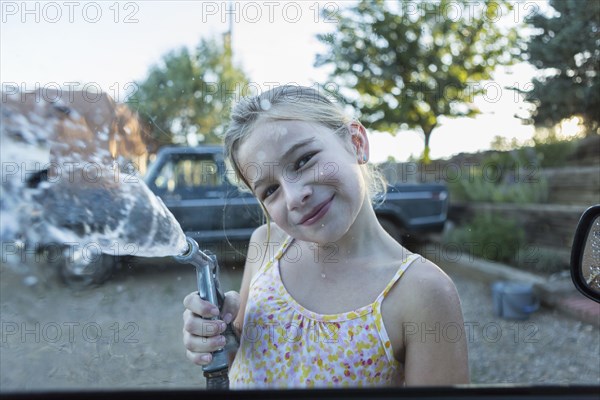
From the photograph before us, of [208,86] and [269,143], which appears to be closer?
[269,143]

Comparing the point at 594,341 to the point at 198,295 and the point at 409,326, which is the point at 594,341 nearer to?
the point at 409,326

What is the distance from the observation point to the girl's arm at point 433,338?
1.09m

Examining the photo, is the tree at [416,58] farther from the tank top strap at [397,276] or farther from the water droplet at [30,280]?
the water droplet at [30,280]

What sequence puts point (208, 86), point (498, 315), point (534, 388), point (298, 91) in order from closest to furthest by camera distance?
point (534, 388) < point (298, 91) < point (208, 86) < point (498, 315)

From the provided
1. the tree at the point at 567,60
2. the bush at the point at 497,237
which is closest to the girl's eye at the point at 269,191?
the tree at the point at 567,60

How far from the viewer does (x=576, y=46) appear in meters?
2.11

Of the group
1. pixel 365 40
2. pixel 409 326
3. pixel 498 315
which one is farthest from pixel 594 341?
pixel 409 326

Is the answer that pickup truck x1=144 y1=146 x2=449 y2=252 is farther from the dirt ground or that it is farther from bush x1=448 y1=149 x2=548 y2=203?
bush x1=448 y1=149 x2=548 y2=203

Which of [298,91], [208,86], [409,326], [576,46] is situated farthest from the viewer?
[576,46]

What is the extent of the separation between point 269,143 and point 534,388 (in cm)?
A: 71

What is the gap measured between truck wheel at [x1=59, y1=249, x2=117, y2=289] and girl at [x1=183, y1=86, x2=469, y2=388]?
24 cm

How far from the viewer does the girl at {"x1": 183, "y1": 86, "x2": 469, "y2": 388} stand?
1132mm

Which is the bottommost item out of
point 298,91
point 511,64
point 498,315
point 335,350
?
point 498,315

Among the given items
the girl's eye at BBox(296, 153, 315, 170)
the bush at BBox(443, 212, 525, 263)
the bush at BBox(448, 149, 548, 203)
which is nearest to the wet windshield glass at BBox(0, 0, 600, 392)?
the girl's eye at BBox(296, 153, 315, 170)
